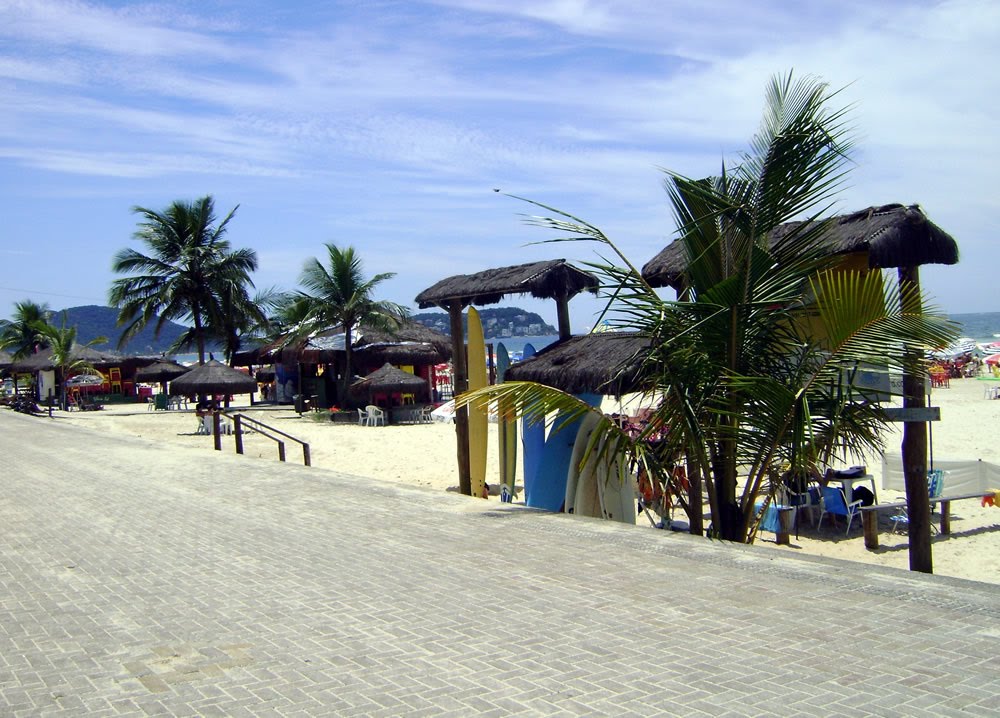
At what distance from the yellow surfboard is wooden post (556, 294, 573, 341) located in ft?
3.10

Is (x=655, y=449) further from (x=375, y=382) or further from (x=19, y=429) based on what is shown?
(x=19, y=429)

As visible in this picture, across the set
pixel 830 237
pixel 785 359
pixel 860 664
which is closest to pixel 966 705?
pixel 860 664

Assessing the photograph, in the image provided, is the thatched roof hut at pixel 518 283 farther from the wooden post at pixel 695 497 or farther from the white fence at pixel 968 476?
the white fence at pixel 968 476

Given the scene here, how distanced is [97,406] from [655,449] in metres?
35.4

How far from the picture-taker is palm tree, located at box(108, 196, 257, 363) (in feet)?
126

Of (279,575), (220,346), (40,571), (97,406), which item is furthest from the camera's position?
(220,346)

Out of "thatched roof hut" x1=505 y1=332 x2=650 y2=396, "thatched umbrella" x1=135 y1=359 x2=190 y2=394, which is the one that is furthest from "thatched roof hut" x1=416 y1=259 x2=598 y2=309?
"thatched umbrella" x1=135 y1=359 x2=190 y2=394

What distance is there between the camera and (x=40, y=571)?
7.34 meters

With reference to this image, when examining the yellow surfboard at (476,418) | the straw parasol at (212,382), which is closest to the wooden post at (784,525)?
the yellow surfboard at (476,418)

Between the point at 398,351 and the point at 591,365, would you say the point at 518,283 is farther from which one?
the point at 398,351

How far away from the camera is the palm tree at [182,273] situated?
1507 inches

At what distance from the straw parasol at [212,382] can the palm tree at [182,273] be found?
12438 millimetres

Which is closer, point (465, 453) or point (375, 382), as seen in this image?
point (465, 453)

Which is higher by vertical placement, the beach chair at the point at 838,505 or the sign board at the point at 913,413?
the sign board at the point at 913,413
